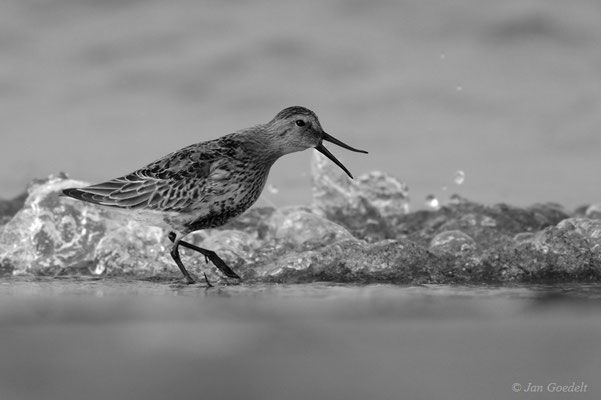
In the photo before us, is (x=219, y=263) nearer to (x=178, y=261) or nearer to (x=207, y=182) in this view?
(x=178, y=261)

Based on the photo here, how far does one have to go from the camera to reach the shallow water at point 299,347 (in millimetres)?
6520

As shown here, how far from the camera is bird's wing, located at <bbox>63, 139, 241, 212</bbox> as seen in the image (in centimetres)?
977

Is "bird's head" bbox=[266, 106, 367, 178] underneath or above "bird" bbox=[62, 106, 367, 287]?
above

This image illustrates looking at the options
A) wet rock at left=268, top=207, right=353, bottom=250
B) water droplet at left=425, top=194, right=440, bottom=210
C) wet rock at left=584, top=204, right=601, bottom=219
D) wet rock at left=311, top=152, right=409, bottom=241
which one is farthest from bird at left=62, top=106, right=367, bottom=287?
wet rock at left=584, top=204, right=601, bottom=219

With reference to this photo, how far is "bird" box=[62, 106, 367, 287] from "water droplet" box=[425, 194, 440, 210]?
3.86 meters

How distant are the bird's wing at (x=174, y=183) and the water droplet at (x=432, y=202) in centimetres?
464

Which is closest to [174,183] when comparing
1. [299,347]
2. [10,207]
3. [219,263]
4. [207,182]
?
[207,182]

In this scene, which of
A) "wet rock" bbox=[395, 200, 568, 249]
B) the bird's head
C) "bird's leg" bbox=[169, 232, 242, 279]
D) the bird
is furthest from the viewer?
"wet rock" bbox=[395, 200, 568, 249]

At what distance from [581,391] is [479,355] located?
695mm

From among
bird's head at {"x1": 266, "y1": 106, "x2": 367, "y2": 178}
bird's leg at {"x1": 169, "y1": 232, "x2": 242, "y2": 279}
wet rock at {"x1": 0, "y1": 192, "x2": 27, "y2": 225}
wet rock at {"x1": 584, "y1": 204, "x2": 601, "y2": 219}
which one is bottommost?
bird's leg at {"x1": 169, "y1": 232, "x2": 242, "y2": 279}

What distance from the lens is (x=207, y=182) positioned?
9.75 metres

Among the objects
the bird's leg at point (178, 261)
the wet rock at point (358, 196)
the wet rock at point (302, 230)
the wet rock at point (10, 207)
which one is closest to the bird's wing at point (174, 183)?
the bird's leg at point (178, 261)

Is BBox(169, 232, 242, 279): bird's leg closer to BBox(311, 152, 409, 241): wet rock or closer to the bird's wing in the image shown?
the bird's wing

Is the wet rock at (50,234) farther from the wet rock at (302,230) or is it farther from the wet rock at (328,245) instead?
the wet rock at (302,230)
